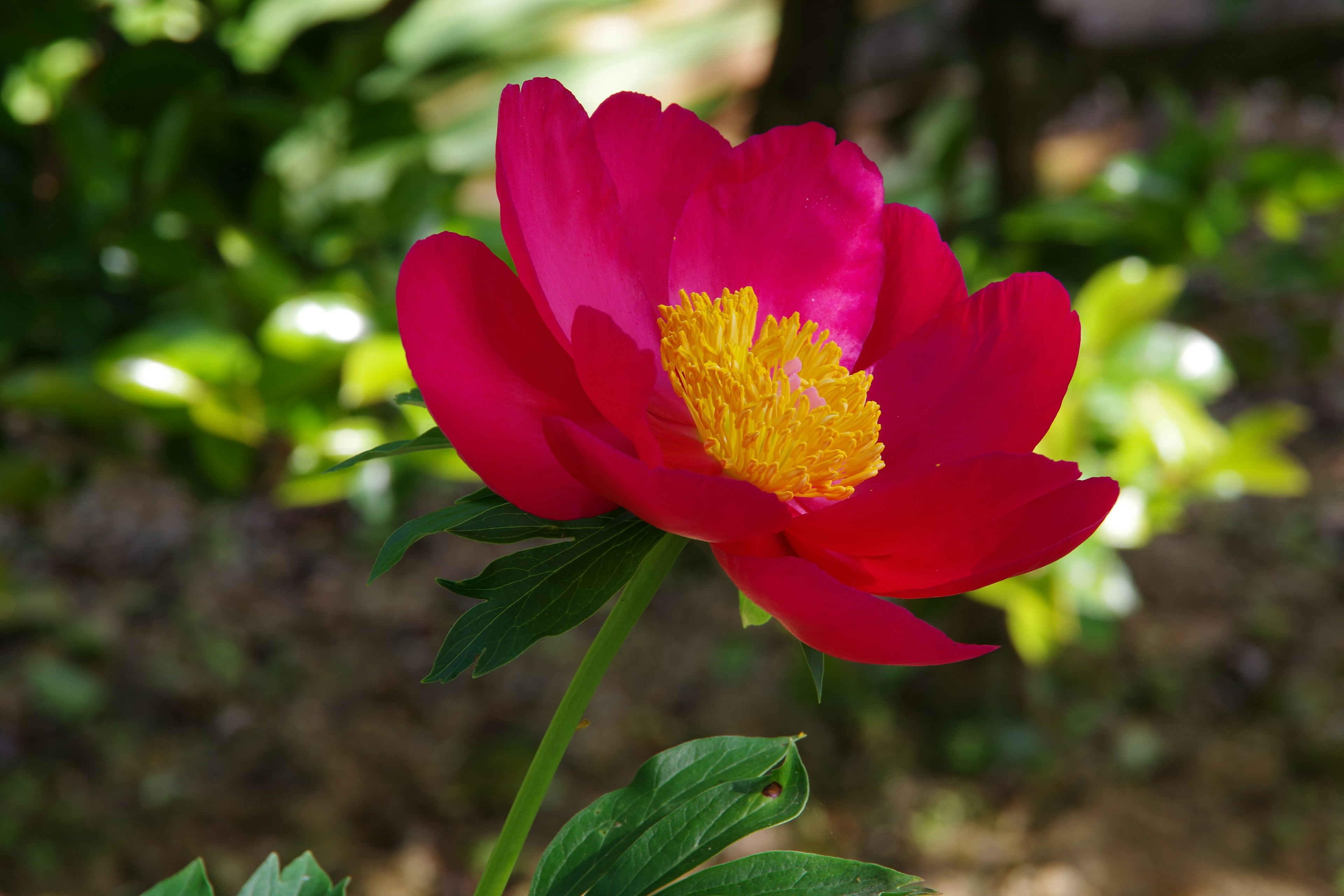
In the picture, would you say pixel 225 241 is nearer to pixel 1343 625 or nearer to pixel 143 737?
pixel 143 737

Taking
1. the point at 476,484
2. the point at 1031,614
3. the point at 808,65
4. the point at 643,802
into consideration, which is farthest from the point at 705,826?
the point at 476,484

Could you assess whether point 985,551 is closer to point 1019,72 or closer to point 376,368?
point 376,368

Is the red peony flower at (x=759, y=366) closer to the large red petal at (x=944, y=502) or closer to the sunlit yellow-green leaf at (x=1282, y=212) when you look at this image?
the large red petal at (x=944, y=502)

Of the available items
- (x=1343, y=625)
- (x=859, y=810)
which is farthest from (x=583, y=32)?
(x=1343, y=625)

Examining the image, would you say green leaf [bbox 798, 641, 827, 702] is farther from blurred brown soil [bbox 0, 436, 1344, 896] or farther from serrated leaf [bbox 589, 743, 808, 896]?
blurred brown soil [bbox 0, 436, 1344, 896]

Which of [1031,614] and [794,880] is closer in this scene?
[794,880]

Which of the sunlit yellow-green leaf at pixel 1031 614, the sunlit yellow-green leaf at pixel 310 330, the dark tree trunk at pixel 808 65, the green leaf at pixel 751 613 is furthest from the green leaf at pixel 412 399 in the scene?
the dark tree trunk at pixel 808 65

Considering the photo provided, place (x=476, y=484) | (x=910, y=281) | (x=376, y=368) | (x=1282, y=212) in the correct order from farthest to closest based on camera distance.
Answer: (x=476, y=484) < (x=1282, y=212) < (x=376, y=368) < (x=910, y=281)
